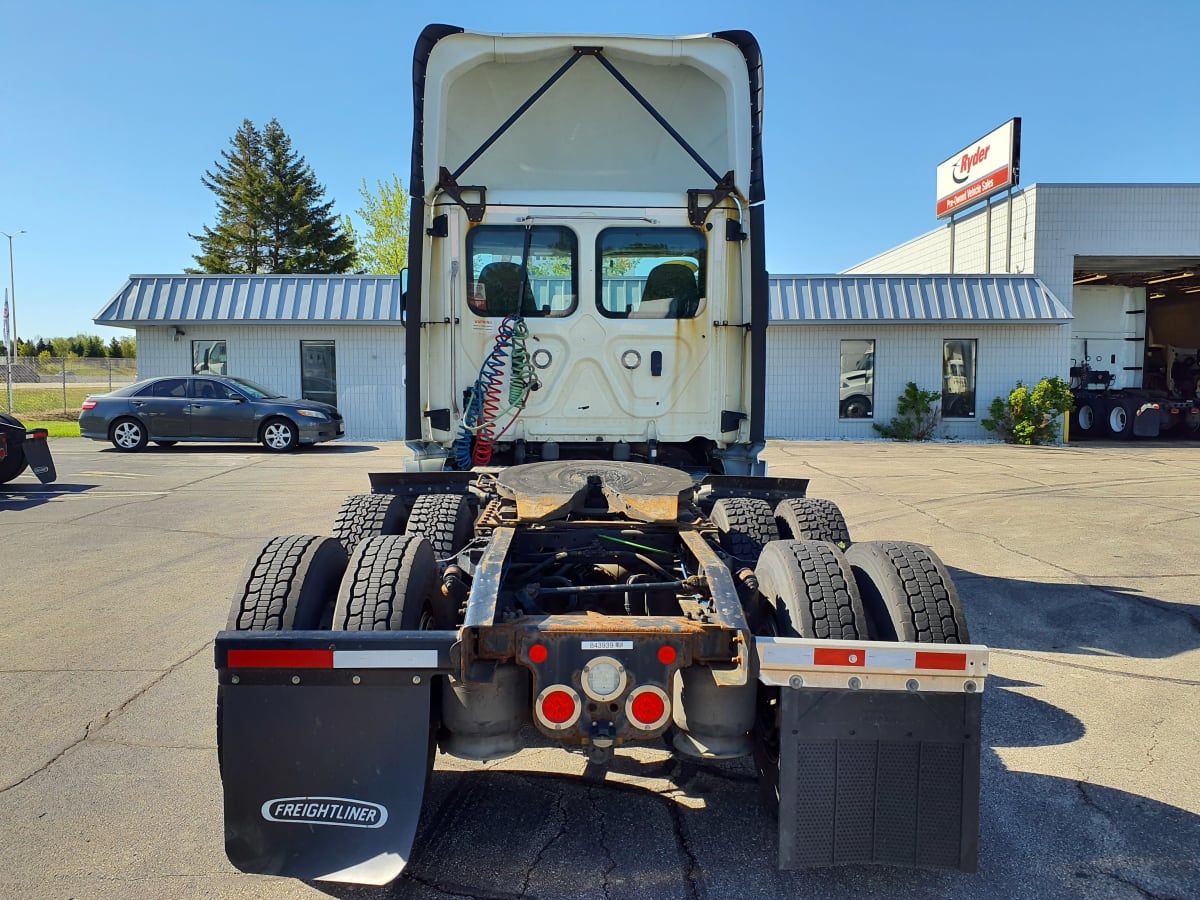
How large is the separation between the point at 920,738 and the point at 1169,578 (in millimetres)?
5804

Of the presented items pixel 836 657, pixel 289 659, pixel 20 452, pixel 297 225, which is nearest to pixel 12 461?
pixel 20 452

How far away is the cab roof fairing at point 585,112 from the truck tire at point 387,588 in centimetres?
279

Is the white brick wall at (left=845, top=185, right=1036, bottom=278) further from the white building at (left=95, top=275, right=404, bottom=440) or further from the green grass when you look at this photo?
the green grass

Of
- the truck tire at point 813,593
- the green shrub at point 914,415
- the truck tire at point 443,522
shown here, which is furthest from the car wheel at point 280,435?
the truck tire at point 813,593

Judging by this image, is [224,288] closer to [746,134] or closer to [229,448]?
[229,448]

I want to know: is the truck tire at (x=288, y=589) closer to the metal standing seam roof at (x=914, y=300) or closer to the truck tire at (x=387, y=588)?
the truck tire at (x=387, y=588)

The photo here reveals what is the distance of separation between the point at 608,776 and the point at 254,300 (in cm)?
1862

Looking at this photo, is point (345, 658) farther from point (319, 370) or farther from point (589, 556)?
point (319, 370)

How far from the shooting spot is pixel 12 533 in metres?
8.59

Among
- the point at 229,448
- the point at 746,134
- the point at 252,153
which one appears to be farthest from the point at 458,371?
the point at 252,153

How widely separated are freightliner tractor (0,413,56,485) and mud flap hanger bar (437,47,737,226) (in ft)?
29.7

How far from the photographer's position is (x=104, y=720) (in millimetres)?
4039

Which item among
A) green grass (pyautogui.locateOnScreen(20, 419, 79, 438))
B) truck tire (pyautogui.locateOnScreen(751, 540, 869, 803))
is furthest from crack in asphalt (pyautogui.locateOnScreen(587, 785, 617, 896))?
green grass (pyautogui.locateOnScreen(20, 419, 79, 438))

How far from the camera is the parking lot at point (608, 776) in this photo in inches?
109
